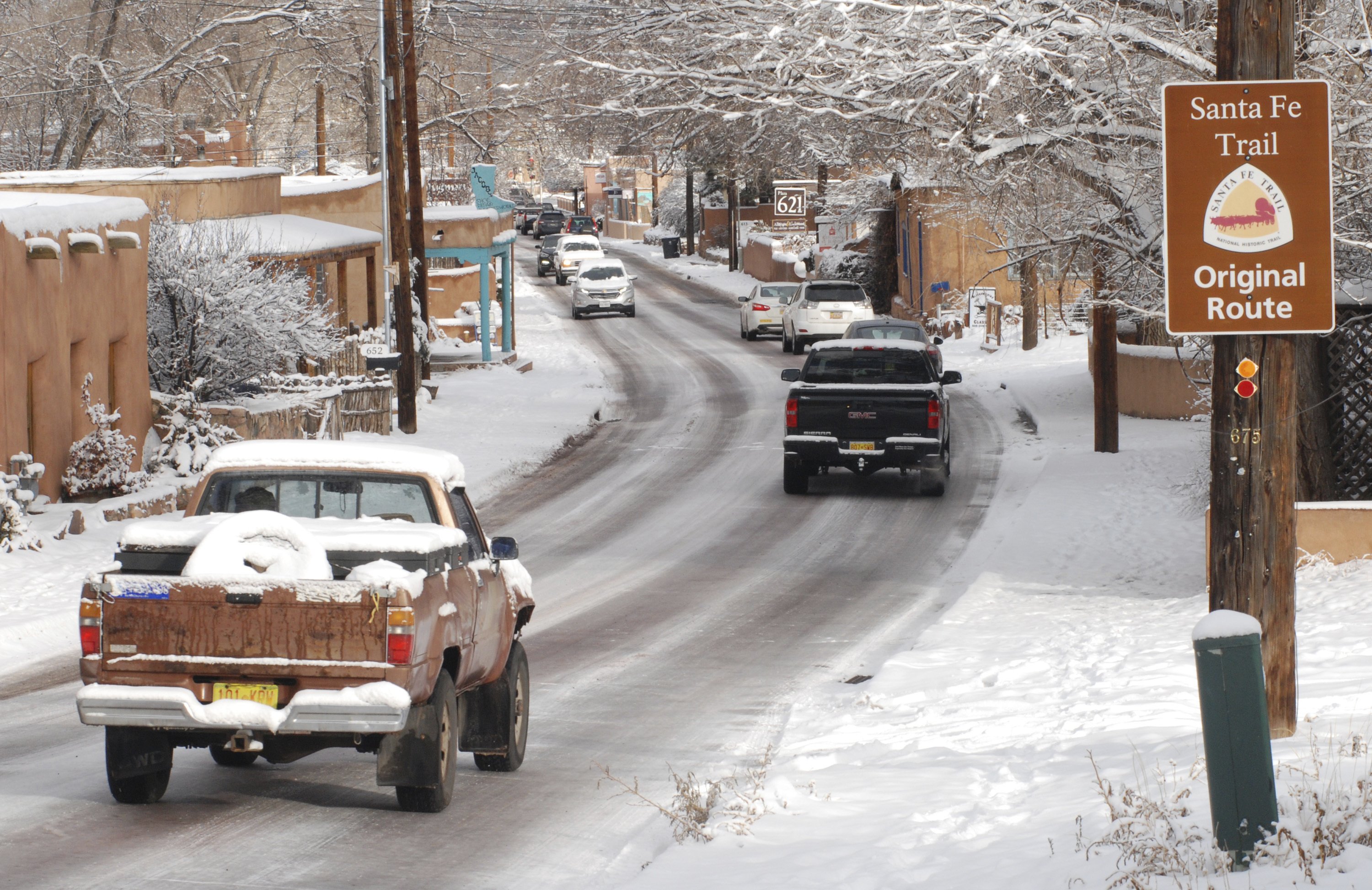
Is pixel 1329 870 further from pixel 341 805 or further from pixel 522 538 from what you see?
pixel 522 538

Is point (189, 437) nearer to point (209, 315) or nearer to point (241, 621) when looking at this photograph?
point (209, 315)

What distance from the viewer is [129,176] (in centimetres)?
2959

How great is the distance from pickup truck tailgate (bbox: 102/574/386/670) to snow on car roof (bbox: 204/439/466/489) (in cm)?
116

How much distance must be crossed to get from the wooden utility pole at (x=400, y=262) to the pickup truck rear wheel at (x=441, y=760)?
19.1m

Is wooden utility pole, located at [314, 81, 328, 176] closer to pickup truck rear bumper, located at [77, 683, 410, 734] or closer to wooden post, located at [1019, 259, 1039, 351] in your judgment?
wooden post, located at [1019, 259, 1039, 351]

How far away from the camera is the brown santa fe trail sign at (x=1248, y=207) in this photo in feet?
26.3

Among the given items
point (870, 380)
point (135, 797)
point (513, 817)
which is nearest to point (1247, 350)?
point (513, 817)

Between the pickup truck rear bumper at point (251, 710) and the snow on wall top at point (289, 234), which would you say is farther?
→ the snow on wall top at point (289, 234)

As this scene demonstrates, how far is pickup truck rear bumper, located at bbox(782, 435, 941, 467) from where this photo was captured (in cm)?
2111

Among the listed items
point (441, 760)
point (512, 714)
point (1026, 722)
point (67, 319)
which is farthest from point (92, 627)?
point (67, 319)

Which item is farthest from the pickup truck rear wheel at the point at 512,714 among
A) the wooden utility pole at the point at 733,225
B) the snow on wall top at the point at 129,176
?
the wooden utility pole at the point at 733,225

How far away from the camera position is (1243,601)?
8.30 m

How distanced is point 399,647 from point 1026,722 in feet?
12.9

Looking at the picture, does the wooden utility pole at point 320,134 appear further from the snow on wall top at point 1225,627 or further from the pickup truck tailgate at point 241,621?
the snow on wall top at point 1225,627
